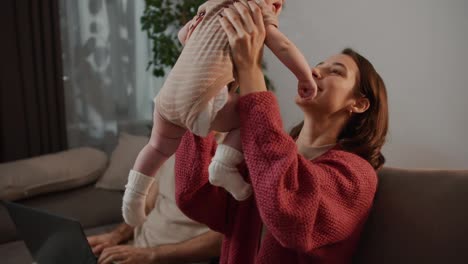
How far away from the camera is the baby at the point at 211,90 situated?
74 cm

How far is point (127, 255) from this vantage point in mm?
1735

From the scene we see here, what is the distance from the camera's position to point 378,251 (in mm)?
1211

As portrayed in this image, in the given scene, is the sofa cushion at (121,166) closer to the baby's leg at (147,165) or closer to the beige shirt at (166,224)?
the beige shirt at (166,224)

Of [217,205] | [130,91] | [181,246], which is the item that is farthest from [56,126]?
[217,205]

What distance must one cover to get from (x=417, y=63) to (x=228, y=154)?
1448 mm

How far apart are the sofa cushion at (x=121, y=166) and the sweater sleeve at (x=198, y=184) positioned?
1483 mm

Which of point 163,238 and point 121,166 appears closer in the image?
point 163,238

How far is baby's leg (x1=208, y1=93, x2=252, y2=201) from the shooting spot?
2.58ft

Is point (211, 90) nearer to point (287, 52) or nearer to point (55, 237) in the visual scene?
point (287, 52)

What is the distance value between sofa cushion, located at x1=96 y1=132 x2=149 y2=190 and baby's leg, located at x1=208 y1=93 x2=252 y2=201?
5.74 feet

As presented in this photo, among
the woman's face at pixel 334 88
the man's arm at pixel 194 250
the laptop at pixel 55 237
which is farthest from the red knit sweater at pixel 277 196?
the man's arm at pixel 194 250

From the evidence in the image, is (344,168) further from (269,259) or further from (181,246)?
(181,246)

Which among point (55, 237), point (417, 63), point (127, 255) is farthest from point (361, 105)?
point (127, 255)

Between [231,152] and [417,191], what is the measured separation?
0.65 metres
